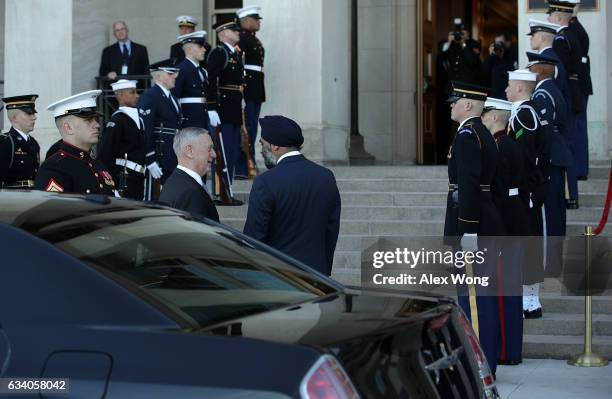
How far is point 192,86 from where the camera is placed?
508 inches

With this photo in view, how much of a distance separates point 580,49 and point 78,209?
28.4ft

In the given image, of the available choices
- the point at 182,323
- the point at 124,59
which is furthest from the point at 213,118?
the point at 182,323

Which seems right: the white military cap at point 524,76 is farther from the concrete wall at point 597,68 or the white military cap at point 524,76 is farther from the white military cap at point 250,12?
the white military cap at point 250,12

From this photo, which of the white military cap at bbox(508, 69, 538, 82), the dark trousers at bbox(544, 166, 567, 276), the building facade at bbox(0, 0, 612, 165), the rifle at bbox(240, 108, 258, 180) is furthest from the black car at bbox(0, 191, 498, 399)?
the building facade at bbox(0, 0, 612, 165)

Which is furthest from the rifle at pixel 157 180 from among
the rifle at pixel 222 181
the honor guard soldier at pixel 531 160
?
the honor guard soldier at pixel 531 160

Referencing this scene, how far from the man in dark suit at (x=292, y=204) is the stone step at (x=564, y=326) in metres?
2.76

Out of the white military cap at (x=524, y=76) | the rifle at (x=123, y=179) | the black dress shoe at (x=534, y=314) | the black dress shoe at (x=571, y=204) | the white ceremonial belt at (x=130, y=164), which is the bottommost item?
the black dress shoe at (x=534, y=314)

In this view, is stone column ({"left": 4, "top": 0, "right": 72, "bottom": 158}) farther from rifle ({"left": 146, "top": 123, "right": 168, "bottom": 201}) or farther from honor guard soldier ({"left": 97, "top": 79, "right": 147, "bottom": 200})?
honor guard soldier ({"left": 97, "top": 79, "right": 147, "bottom": 200})

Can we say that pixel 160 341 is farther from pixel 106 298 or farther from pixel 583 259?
pixel 583 259

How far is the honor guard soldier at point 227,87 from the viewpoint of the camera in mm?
13461

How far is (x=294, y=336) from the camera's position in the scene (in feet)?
12.3

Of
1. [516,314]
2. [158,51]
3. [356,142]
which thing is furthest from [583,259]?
[158,51]

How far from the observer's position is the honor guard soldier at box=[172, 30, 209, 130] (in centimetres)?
1289

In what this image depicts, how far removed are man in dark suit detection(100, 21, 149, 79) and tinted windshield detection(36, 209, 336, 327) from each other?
11620mm
